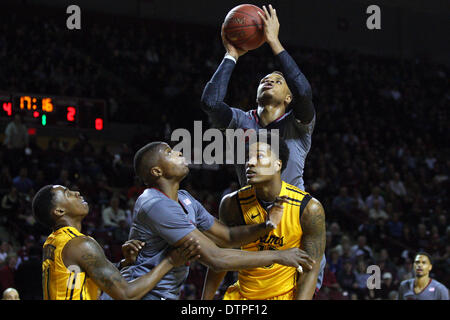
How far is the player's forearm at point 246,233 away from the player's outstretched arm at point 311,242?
24 centimetres

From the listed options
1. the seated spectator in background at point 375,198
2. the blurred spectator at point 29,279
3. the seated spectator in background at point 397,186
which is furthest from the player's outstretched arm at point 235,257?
the seated spectator in background at point 397,186

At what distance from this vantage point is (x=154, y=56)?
16.3 m

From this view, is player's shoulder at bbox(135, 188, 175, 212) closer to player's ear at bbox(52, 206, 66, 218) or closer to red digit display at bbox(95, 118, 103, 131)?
player's ear at bbox(52, 206, 66, 218)

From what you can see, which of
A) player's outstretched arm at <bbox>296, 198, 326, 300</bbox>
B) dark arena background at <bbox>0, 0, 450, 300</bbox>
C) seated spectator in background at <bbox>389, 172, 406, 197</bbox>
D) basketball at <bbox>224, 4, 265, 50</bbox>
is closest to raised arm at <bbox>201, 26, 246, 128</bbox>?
basketball at <bbox>224, 4, 265, 50</bbox>

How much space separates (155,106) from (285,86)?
10.3 meters

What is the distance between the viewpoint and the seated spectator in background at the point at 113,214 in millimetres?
10031

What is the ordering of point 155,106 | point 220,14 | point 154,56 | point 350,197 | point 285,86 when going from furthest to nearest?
point 220,14 → point 154,56 → point 155,106 → point 350,197 → point 285,86

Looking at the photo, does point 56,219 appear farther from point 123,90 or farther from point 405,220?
point 123,90

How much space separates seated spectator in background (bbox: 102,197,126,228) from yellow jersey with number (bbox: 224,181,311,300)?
6.12m

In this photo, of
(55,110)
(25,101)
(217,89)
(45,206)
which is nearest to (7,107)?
(25,101)

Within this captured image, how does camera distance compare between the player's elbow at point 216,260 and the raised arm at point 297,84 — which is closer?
the player's elbow at point 216,260

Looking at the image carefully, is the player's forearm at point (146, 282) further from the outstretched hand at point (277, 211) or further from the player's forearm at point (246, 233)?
the outstretched hand at point (277, 211)

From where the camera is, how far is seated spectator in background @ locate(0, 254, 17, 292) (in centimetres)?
809
